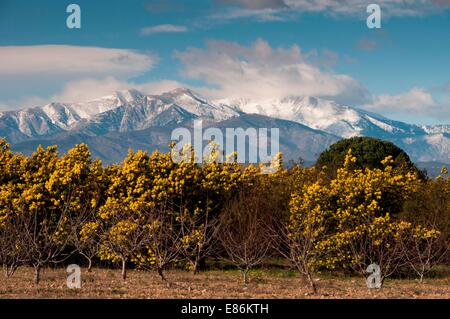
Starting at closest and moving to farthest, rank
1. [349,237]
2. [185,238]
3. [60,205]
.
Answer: [349,237] < [185,238] < [60,205]

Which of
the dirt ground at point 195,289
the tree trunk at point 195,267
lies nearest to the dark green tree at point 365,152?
the tree trunk at point 195,267

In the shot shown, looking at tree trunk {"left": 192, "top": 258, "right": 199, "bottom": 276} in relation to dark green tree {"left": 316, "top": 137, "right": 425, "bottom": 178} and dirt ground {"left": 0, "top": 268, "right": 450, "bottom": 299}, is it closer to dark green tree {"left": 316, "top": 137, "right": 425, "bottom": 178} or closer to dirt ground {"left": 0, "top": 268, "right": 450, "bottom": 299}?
dirt ground {"left": 0, "top": 268, "right": 450, "bottom": 299}

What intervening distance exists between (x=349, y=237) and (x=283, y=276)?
520 centimetres

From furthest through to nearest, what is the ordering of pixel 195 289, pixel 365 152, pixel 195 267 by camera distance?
pixel 365 152 < pixel 195 267 < pixel 195 289

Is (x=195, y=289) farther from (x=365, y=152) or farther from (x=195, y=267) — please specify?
(x=365, y=152)

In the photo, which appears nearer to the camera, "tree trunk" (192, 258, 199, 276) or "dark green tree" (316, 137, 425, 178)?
"tree trunk" (192, 258, 199, 276)

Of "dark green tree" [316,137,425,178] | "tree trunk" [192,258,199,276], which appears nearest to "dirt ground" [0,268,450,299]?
"tree trunk" [192,258,199,276]

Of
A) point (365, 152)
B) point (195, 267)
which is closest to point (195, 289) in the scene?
point (195, 267)

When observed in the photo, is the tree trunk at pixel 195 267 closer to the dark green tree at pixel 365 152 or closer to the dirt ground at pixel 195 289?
the dirt ground at pixel 195 289

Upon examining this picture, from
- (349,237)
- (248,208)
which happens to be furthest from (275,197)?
(349,237)

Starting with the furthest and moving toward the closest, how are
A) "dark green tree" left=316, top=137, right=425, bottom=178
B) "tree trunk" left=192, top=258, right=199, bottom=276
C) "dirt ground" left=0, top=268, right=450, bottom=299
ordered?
"dark green tree" left=316, top=137, right=425, bottom=178 < "tree trunk" left=192, top=258, right=199, bottom=276 < "dirt ground" left=0, top=268, right=450, bottom=299

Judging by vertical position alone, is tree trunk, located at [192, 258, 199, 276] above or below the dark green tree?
below

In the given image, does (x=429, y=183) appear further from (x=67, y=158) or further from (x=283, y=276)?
(x=67, y=158)
